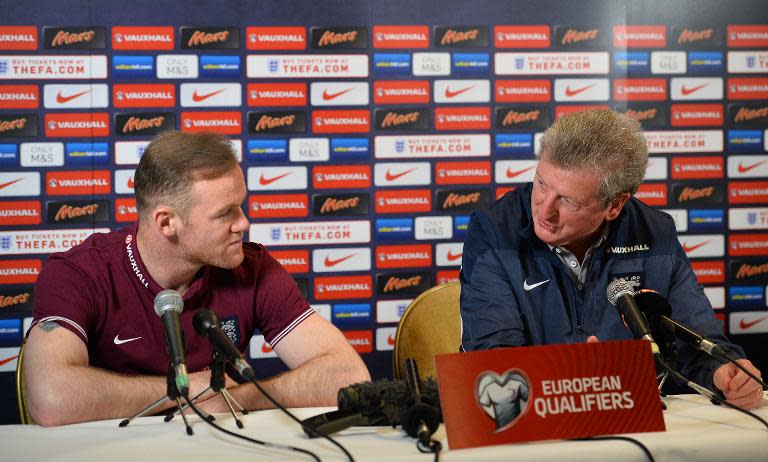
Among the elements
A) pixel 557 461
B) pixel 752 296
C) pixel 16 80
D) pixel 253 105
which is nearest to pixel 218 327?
pixel 557 461

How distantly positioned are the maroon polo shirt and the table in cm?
38

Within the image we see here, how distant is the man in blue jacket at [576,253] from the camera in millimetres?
1723

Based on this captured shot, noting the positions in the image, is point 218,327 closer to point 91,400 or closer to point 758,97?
point 91,400

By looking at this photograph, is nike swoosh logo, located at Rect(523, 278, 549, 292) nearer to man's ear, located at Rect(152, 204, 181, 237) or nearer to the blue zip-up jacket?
the blue zip-up jacket

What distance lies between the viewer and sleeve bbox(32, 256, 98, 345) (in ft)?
5.75

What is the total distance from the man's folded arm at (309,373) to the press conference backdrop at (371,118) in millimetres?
1801

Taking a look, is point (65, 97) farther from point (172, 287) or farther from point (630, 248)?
point (630, 248)

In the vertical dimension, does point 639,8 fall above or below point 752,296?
above

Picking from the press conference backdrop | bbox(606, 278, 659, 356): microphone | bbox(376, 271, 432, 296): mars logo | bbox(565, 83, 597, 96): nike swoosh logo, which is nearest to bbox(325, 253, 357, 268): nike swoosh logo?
the press conference backdrop

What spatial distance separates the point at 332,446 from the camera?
1.30 meters

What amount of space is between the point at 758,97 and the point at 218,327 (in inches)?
144

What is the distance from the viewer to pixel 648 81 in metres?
3.96

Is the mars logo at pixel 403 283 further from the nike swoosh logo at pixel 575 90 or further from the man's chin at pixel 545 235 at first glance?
the man's chin at pixel 545 235

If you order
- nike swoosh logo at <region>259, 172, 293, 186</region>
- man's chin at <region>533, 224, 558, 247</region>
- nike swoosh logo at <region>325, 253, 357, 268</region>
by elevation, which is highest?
nike swoosh logo at <region>259, 172, 293, 186</region>
